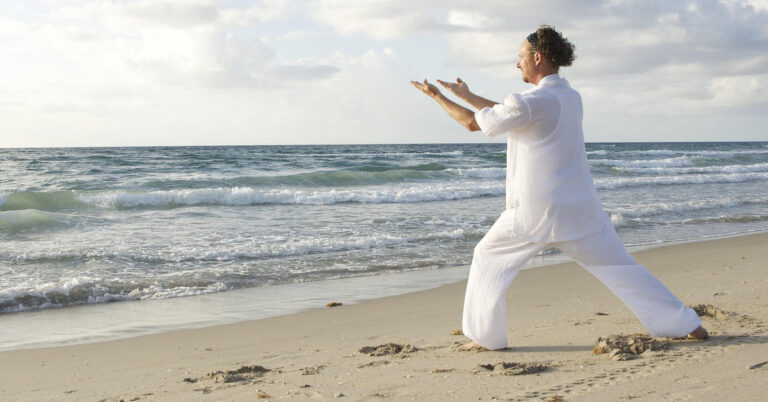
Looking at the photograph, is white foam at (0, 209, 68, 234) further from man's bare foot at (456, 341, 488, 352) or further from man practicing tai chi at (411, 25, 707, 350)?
man practicing tai chi at (411, 25, 707, 350)

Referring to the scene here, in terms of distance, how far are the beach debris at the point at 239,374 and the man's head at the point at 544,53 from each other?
7.27 ft

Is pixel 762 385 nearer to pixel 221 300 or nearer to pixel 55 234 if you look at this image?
pixel 221 300

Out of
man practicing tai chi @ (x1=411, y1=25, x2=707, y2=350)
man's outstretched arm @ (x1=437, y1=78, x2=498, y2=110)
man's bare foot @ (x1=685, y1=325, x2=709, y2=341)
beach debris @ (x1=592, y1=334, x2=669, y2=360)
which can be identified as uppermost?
man's outstretched arm @ (x1=437, y1=78, x2=498, y2=110)

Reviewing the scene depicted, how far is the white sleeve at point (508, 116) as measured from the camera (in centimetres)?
326

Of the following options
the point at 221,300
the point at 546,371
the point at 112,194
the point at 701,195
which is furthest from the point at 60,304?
the point at 701,195

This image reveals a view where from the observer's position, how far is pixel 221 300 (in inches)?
263

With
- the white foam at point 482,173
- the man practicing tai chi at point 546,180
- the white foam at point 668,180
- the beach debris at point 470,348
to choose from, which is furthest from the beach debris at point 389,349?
the white foam at point 482,173

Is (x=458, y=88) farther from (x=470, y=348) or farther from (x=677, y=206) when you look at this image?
(x=677, y=206)

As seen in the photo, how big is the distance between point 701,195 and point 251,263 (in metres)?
15.1

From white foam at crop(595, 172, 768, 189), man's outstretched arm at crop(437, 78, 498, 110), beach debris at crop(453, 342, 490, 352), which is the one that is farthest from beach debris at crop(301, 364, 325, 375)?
white foam at crop(595, 172, 768, 189)

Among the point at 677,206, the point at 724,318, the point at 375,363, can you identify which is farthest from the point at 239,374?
the point at 677,206

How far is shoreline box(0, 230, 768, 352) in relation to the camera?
5.42 metres

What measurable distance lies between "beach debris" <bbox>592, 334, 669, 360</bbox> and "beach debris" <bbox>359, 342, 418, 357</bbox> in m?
1.11

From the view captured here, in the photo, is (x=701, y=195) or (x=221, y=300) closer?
(x=221, y=300)
